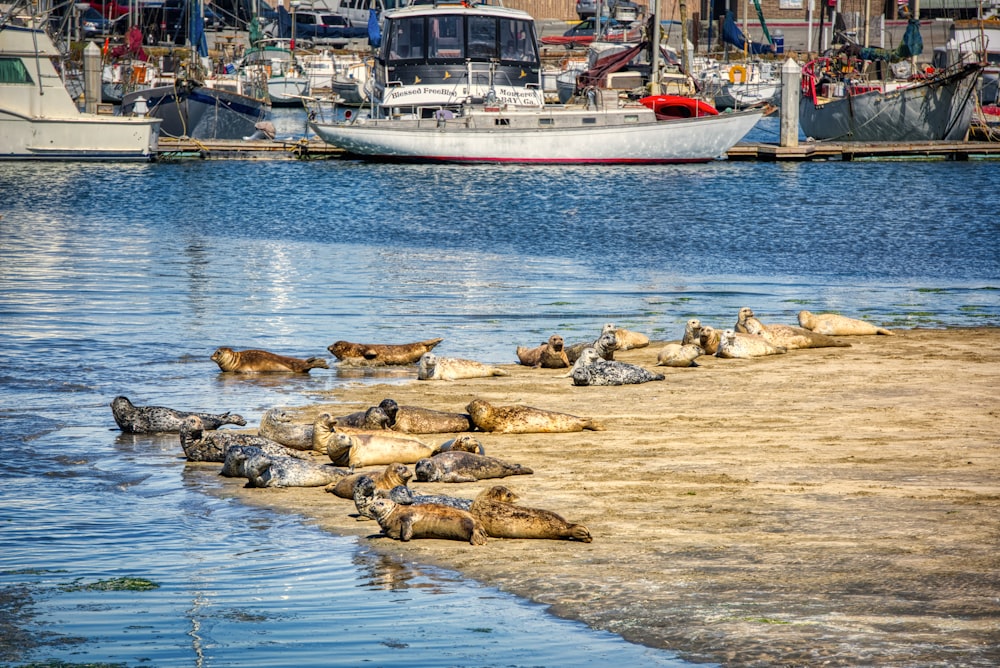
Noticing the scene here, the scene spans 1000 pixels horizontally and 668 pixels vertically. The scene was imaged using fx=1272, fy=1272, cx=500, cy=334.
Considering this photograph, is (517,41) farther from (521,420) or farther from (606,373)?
(521,420)

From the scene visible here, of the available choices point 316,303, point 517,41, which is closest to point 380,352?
point 316,303

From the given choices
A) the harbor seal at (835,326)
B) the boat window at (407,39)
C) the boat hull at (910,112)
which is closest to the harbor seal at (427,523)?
the harbor seal at (835,326)

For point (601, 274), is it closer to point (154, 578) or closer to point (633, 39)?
point (154, 578)

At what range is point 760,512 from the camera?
310 inches

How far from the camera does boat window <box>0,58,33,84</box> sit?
1533 inches

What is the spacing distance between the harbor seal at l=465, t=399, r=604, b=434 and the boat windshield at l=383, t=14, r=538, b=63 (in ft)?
106

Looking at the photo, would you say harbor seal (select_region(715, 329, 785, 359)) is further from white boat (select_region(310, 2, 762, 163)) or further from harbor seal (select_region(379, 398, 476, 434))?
white boat (select_region(310, 2, 762, 163))

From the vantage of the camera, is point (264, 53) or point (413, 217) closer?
point (413, 217)

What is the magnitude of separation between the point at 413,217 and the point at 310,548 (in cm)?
2375

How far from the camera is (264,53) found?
249ft

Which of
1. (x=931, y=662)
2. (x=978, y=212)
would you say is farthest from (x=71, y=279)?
(x=978, y=212)

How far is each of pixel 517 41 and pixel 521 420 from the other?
33.5 meters

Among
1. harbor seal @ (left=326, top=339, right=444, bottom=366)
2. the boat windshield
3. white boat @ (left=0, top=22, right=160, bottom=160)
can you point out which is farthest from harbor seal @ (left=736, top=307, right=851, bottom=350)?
Answer: white boat @ (left=0, top=22, right=160, bottom=160)

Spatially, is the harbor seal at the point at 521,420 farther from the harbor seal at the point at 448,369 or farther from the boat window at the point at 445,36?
the boat window at the point at 445,36
